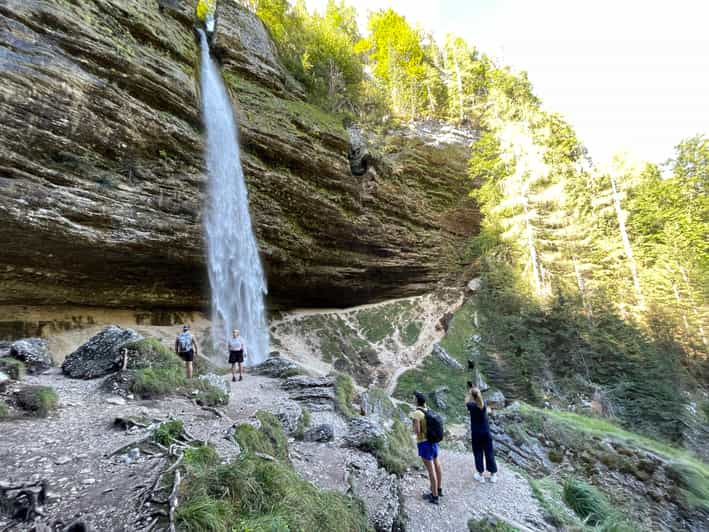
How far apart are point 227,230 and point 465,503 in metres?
16.2

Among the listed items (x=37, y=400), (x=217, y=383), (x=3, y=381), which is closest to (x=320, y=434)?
(x=217, y=383)

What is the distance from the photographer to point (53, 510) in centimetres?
265

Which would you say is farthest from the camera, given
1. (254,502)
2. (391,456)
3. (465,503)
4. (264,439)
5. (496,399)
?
(496,399)

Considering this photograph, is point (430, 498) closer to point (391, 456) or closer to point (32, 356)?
point (391, 456)

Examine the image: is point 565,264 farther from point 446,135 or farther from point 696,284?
point 446,135

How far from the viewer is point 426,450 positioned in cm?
530

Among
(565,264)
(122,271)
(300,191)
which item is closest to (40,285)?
(122,271)

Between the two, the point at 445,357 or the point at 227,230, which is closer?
the point at 227,230

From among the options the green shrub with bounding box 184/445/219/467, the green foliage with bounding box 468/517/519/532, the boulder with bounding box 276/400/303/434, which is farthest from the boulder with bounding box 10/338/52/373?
the green foliage with bounding box 468/517/519/532

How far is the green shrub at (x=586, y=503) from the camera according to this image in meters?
6.43

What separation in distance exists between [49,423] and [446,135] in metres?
30.4

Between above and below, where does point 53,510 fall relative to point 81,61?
below

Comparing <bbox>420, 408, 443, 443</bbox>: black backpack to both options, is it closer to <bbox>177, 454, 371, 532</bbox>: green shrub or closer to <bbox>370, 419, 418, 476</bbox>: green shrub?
<bbox>370, 419, 418, 476</bbox>: green shrub

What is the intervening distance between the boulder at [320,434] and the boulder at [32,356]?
265 inches
